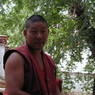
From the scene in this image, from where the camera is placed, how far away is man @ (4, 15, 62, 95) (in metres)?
1.36

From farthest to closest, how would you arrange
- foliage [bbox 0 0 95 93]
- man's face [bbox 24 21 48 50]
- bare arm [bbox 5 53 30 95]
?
foliage [bbox 0 0 95 93] < man's face [bbox 24 21 48 50] < bare arm [bbox 5 53 30 95]

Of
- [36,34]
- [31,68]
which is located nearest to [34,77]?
[31,68]

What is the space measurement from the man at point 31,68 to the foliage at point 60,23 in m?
2.47

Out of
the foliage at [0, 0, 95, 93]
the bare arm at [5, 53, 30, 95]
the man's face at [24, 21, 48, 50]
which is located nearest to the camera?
the bare arm at [5, 53, 30, 95]

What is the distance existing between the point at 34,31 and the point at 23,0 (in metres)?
3.08

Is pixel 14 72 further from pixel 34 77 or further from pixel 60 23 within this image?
pixel 60 23

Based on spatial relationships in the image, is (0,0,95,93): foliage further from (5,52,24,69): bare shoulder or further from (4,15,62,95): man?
(5,52,24,69): bare shoulder

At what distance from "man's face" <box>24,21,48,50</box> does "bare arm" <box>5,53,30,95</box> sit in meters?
0.14

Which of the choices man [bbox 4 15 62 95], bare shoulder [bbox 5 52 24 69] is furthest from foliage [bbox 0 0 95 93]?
bare shoulder [bbox 5 52 24 69]

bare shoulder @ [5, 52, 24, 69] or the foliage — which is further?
the foliage

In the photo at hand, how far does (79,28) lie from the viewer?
4461 millimetres

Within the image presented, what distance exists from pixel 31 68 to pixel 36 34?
176 mm

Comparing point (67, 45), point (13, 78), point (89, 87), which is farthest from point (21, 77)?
point (89, 87)

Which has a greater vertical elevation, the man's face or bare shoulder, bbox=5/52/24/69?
the man's face
